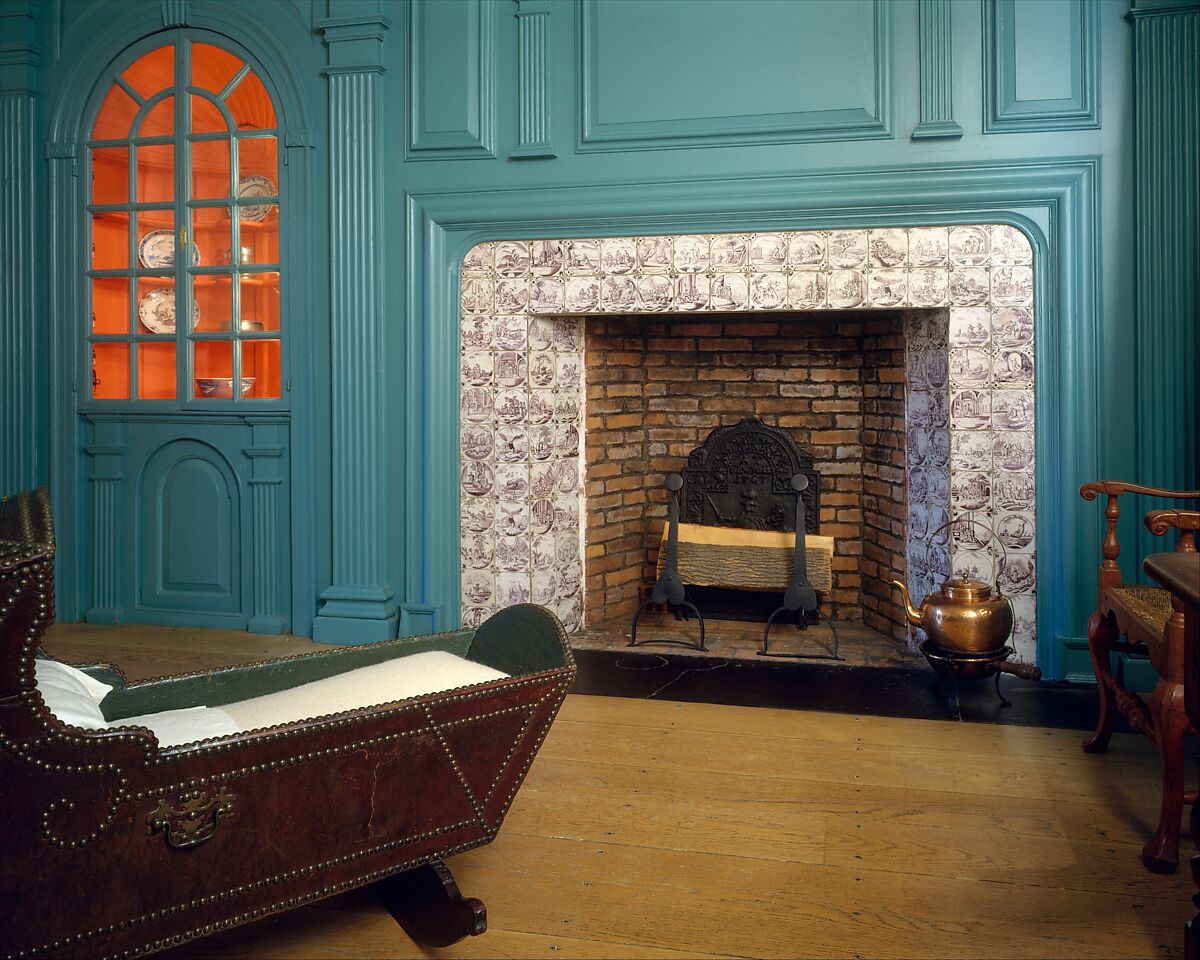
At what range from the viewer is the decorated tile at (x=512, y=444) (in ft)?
14.5

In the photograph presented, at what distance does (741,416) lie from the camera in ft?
16.0

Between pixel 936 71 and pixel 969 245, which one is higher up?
pixel 936 71

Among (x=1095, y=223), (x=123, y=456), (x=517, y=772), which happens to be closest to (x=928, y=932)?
(x=517, y=772)

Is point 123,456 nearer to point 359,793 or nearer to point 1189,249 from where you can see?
point 359,793

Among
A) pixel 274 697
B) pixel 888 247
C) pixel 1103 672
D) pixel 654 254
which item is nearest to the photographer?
pixel 274 697

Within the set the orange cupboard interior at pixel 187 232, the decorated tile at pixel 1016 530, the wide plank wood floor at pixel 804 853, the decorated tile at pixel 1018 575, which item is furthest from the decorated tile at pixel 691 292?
the orange cupboard interior at pixel 187 232

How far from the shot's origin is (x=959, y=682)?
3912 millimetres

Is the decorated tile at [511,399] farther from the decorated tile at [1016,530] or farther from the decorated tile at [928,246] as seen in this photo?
the decorated tile at [1016,530]

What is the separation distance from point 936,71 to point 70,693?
3622mm

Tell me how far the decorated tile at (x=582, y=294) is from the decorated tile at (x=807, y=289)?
2.62 feet

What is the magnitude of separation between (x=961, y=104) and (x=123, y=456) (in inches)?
157

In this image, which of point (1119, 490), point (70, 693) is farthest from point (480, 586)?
point (70, 693)

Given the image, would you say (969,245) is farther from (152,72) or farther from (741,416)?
(152,72)

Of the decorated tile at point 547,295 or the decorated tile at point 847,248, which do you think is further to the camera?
the decorated tile at point 547,295
